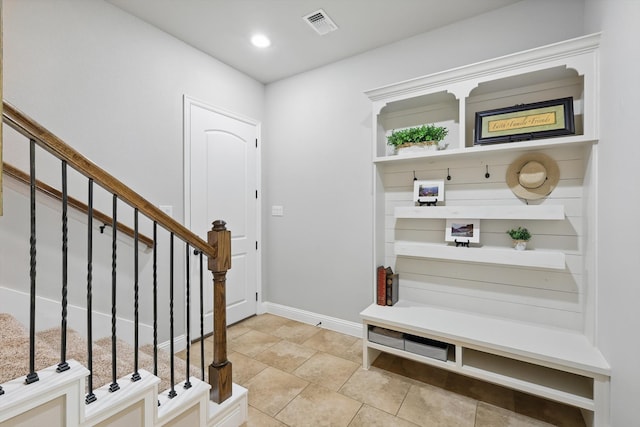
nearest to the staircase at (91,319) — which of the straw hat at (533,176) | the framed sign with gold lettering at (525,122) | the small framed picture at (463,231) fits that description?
the small framed picture at (463,231)

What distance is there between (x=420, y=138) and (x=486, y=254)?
0.96m

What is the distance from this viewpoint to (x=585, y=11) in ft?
6.34

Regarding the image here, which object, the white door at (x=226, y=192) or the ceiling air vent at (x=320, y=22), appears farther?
the white door at (x=226, y=192)

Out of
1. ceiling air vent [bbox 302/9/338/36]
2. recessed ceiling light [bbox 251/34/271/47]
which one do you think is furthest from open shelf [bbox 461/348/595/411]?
recessed ceiling light [bbox 251/34/271/47]

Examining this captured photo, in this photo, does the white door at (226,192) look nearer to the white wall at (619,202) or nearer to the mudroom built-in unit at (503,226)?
the mudroom built-in unit at (503,226)

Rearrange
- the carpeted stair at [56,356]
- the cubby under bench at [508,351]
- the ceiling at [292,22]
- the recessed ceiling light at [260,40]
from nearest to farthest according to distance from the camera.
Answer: the carpeted stair at [56,356] < the cubby under bench at [508,351] < the ceiling at [292,22] < the recessed ceiling light at [260,40]

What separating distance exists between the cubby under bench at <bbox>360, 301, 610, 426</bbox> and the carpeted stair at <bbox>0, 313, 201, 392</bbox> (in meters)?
1.36

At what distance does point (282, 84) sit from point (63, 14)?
189cm

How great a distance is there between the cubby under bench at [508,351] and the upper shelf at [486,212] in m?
0.74

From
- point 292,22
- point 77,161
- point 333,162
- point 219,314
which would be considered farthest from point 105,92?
point 333,162

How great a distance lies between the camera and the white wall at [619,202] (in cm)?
131

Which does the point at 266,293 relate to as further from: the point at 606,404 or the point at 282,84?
the point at 606,404

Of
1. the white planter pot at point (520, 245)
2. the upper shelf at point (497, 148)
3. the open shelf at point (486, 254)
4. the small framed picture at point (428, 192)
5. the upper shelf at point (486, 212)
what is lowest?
the open shelf at point (486, 254)

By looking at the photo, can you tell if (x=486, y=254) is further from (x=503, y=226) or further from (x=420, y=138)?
(x=420, y=138)
